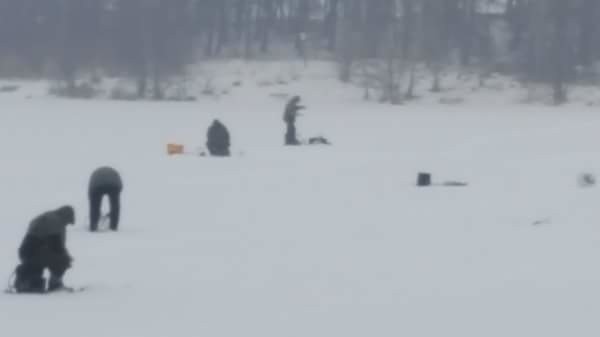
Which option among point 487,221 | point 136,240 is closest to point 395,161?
point 487,221

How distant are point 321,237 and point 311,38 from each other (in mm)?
60157

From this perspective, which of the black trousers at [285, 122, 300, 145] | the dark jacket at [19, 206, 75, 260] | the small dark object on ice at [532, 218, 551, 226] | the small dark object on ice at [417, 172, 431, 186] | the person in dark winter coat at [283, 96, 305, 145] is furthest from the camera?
the black trousers at [285, 122, 300, 145]

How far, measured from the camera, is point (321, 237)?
1839cm

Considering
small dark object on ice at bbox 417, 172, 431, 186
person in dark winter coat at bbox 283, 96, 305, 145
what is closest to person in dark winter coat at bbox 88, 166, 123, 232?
small dark object on ice at bbox 417, 172, 431, 186

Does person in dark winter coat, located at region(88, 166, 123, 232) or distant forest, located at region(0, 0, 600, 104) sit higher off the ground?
distant forest, located at region(0, 0, 600, 104)

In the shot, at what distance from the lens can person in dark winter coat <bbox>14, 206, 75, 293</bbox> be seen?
13.6 meters

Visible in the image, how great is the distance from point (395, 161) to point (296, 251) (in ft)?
50.0

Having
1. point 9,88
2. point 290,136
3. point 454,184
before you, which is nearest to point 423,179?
point 454,184

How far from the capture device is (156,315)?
491 inches

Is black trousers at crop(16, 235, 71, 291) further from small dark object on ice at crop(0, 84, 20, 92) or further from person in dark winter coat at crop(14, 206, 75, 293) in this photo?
small dark object on ice at crop(0, 84, 20, 92)

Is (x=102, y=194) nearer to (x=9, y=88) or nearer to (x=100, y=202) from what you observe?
(x=100, y=202)

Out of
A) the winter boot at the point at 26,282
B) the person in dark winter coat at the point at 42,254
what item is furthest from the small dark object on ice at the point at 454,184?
the winter boot at the point at 26,282

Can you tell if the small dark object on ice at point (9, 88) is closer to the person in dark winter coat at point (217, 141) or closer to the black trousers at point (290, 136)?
the black trousers at point (290, 136)

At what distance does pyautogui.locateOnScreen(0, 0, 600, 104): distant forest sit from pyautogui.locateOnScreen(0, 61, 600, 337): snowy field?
23096mm
